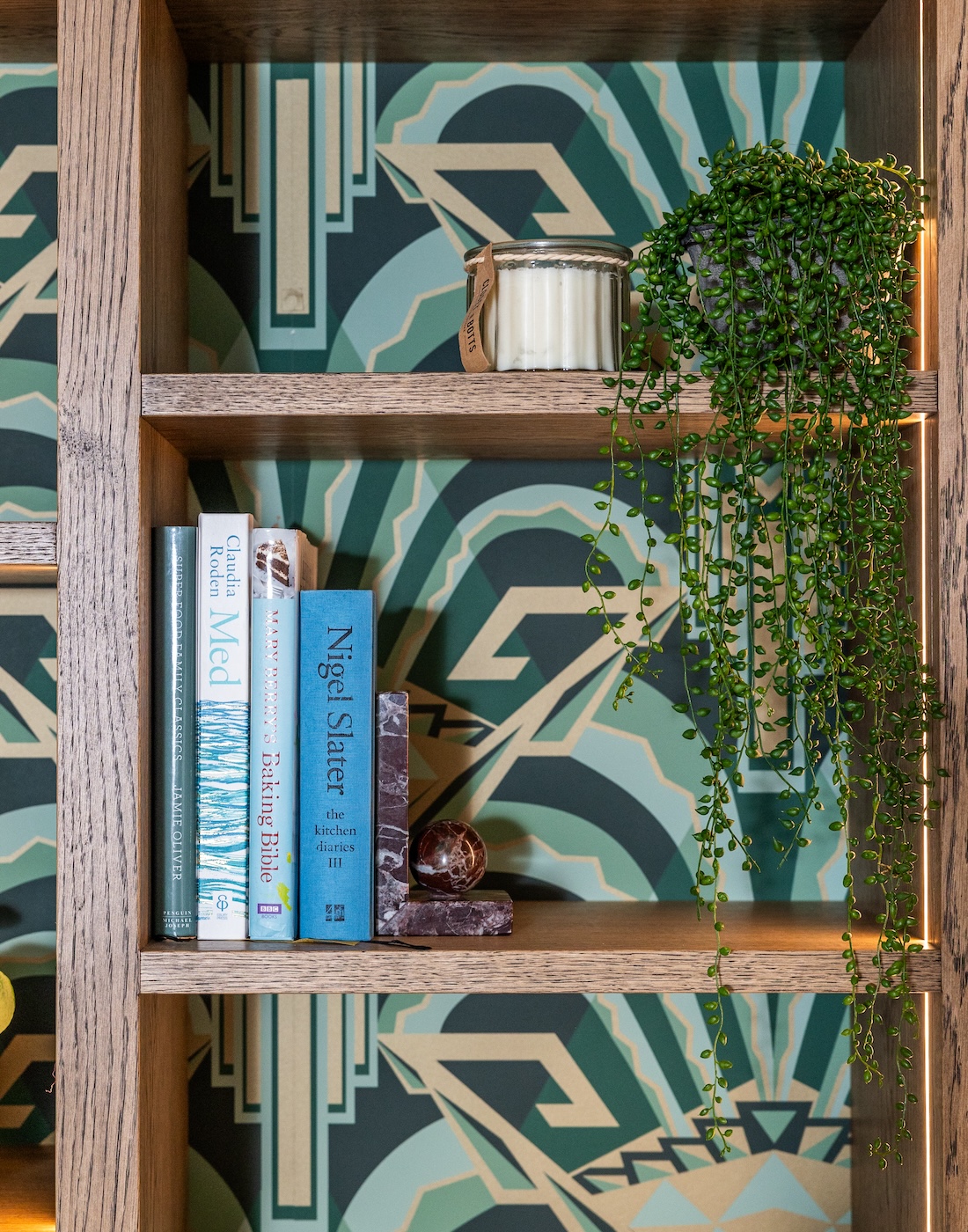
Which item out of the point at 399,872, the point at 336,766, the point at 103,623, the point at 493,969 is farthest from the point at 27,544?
the point at 493,969

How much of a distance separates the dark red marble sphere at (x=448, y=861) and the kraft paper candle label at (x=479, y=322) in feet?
1.48

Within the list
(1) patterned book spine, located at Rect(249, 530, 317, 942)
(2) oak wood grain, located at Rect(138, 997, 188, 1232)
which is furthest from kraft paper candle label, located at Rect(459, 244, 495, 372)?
(2) oak wood grain, located at Rect(138, 997, 188, 1232)

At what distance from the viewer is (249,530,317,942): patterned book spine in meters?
0.97

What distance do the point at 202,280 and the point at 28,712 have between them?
1.77 ft

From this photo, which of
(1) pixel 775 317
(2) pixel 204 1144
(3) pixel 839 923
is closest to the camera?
(1) pixel 775 317

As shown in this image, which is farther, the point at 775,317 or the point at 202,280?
the point at 202,280

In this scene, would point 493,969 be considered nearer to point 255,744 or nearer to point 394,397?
point 255,744

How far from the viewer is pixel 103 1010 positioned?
3.04 ft

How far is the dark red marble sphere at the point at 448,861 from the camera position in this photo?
41.2 inches

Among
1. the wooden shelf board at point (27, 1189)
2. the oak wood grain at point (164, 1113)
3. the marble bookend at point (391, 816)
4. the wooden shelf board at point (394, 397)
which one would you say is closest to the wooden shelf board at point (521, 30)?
the wooden shelf board at point (394, 397)

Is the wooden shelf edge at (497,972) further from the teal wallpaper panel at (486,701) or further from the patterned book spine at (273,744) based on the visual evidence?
the teal wallpaper panel at (486,701)

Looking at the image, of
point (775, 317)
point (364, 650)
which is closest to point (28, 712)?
point (364, 650)

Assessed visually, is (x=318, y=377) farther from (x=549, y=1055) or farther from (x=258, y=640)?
(x=549, y=1055)

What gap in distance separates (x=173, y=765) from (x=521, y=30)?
2.81 ft
